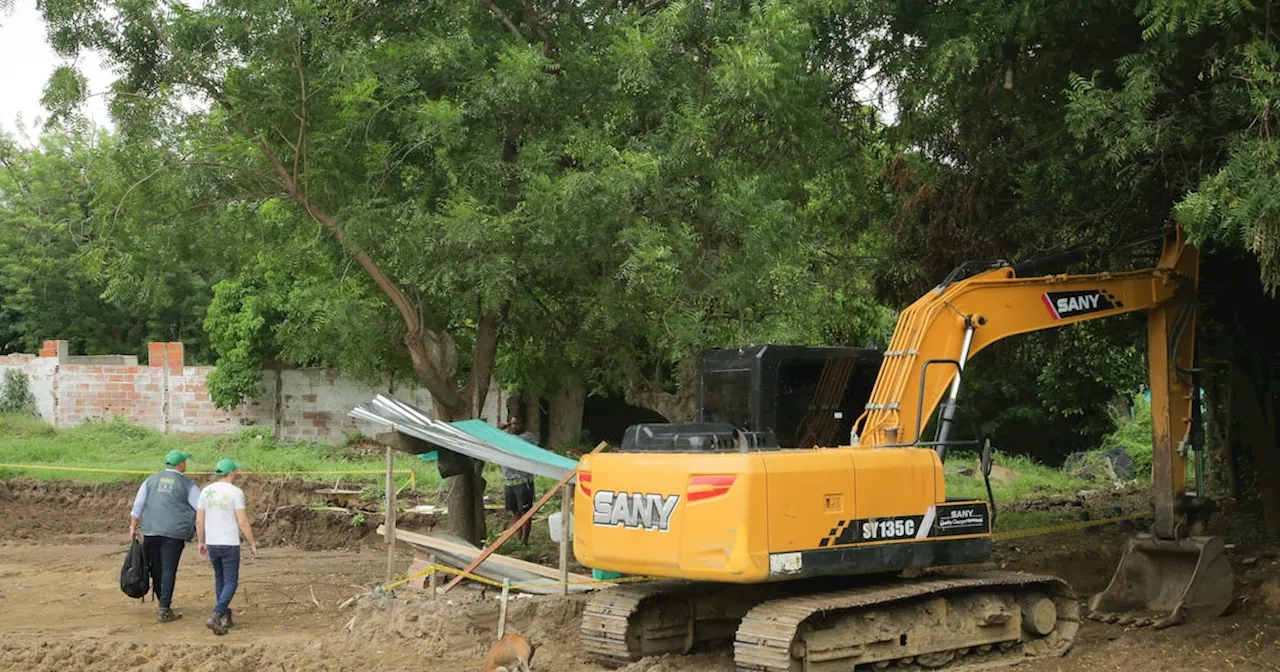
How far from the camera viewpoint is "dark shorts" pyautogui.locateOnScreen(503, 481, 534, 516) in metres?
16.5

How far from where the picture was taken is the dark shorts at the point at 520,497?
16469 mm

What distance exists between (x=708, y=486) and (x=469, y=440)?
147 inches

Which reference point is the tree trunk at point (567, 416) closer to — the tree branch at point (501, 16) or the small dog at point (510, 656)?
the tree branch at point (501, 16)

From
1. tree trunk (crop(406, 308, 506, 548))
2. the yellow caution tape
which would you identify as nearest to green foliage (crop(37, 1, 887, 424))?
tree trunk (crop(406, 308, 506, 548))

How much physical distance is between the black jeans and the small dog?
4397 mm

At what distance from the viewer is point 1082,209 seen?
12.9 metres

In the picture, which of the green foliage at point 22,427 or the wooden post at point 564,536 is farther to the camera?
the green foliage at point 22,427

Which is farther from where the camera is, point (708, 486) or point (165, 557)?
point (165, 557)

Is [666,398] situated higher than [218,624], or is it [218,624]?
[666,398]

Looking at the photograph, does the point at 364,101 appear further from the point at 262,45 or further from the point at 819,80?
the point at 819,80

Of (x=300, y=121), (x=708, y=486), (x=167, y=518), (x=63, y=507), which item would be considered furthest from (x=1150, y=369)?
(x=63, y=507)

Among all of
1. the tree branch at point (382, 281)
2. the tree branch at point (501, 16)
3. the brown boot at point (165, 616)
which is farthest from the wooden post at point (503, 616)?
the tree branch at point (501, 16)

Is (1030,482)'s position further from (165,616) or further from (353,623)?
(165,616)

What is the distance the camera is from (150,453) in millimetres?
24984
